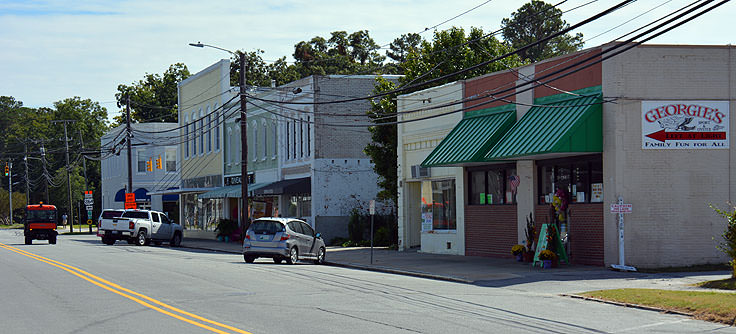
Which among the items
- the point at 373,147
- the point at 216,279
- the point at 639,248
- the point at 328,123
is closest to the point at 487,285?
the point at 639,248

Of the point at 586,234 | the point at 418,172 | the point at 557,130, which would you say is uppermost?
the point at 557,130

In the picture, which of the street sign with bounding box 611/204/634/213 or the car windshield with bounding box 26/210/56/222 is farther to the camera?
→ the car windshield with bounding box 26/210/56/222

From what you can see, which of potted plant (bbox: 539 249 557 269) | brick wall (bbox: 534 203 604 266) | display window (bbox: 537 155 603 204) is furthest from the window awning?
potted plant (bbox: 539 249 557 269)

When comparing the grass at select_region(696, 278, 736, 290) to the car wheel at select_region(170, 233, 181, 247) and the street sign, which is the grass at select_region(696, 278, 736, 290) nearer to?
the street sign

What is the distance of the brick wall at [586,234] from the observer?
23500 millimetres

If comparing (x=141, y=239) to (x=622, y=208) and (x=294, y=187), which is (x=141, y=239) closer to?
(x=294, y=187)

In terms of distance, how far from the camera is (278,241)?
27188mm

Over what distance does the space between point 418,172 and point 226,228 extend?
19.9m

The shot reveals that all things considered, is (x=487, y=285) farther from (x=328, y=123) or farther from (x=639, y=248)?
(x=328, y=123)

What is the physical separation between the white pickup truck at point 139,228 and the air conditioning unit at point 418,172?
57.1 ft

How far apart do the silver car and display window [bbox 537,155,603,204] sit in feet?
25.6

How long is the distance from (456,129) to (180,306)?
55.4ft

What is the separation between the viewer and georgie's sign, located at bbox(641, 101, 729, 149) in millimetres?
22953

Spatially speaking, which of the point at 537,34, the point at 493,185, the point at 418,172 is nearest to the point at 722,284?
the point at 493,185
